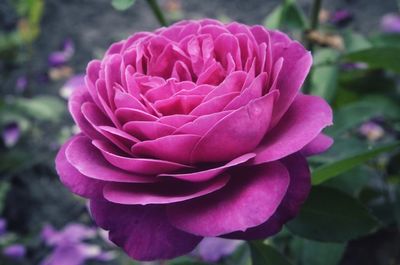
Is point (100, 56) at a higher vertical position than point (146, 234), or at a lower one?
lower

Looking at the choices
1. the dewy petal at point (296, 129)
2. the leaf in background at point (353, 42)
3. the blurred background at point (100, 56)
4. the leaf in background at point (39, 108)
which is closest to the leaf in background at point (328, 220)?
the blurred background at point (100, 56)

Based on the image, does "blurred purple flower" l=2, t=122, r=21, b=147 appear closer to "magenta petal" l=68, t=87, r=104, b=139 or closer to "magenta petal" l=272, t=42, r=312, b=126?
"magenta petal" l=68, t=87, r=104, b=139

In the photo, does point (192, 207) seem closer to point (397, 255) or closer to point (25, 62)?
point (397, 255)

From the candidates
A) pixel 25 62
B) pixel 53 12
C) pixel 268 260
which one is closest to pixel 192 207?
pixel 268 260

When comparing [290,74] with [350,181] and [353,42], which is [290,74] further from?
[353,42]

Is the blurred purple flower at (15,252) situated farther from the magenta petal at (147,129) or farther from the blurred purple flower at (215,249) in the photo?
the magenta petal at (147,129)

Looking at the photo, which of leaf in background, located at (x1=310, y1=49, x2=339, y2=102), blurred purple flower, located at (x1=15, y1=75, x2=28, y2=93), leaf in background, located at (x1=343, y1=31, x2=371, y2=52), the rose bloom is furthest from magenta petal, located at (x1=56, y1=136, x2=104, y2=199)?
blurred purple flower, located at (x1=15, y1=75, x2=28, y2=93)

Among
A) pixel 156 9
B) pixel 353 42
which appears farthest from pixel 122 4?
pixel 353 42

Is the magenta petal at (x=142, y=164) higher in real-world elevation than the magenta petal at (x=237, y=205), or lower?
higher
